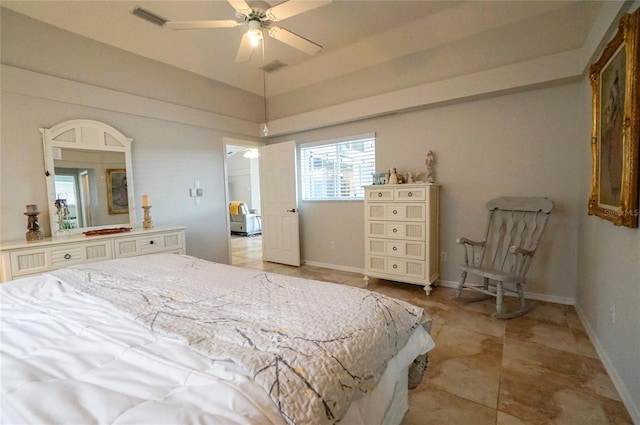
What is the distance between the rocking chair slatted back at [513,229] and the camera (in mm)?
2746

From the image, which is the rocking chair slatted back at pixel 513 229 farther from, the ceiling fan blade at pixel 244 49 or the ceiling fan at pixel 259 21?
the ceiling fan blade at pixel 244 49

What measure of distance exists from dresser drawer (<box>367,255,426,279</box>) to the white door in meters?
1.42

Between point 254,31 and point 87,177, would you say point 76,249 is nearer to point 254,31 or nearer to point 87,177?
point 87,177

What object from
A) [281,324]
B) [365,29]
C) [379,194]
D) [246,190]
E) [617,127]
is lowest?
[281,324]

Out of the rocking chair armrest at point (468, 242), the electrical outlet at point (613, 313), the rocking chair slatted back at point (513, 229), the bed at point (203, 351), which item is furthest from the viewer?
the rocking chair armrest at point (468, 242)

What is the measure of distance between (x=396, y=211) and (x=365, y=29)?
210 centimetres

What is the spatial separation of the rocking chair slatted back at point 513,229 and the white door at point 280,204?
2.66 metres

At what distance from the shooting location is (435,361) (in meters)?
1.99

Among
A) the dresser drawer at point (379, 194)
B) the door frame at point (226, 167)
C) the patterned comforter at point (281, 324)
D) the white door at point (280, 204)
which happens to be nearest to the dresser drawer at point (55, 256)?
the patterned comforter at point (281, 324)

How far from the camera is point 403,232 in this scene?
3.34 m

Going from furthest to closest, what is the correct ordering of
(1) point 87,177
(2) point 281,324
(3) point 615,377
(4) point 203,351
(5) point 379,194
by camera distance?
(5) point 379,194
(1) point 87,177
(3) point 615,377
(2) point 281,324
(4) point 203,351

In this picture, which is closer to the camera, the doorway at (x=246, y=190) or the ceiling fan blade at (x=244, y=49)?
the ceiling fan blade at (x=244, y=49)

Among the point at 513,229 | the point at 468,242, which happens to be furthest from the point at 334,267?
the point at 513,229

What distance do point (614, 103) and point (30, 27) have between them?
479cm
